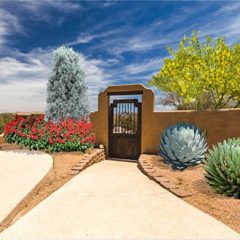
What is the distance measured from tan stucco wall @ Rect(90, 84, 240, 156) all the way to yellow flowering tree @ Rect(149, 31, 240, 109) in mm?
3079

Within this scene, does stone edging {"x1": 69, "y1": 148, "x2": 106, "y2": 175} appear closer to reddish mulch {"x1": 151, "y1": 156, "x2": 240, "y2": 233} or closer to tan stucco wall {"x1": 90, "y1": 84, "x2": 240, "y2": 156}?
tan stucco wall {"x1": 90, "y1": 84, "x2": 240, "y2": 156}

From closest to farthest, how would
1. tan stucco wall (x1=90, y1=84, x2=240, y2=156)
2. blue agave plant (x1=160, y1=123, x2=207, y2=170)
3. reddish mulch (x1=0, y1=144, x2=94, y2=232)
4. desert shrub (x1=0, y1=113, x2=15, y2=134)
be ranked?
reddish mulch (x1=0, y1=144, x2=94, y2=232), blue agave plant (x1=160, y1=123, x2=207, y2=170), tan stucco wall (x1=90, y1=84, x2=240, y2=156), desert shrub (x1=0, y1=113, x2=15, y2=134)

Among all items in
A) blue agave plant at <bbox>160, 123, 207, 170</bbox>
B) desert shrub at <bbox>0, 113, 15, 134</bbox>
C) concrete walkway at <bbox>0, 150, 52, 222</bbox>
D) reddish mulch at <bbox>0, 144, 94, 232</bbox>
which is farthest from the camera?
desert shrub at <bbox>0, 113, 15, 134</bbox>

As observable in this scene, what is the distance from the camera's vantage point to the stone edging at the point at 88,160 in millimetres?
7986

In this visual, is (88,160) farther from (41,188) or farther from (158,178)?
(158,178)

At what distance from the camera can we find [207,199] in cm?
525

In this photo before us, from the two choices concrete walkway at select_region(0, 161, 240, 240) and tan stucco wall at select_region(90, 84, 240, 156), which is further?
tan stucco wall at select_region(90, 84, 240, 156)

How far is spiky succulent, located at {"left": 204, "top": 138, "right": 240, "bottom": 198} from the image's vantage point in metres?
5.37

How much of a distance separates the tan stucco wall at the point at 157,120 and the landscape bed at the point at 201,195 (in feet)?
5.32

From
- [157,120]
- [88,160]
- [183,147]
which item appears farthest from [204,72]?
[88,160]

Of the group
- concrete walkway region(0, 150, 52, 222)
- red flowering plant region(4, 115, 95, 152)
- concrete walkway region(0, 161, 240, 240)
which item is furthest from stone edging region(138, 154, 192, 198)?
concrete walkway region(0, 150, 52, 222)

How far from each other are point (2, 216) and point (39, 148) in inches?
254

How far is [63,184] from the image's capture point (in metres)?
6.73

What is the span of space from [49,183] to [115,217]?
2.94 metres
